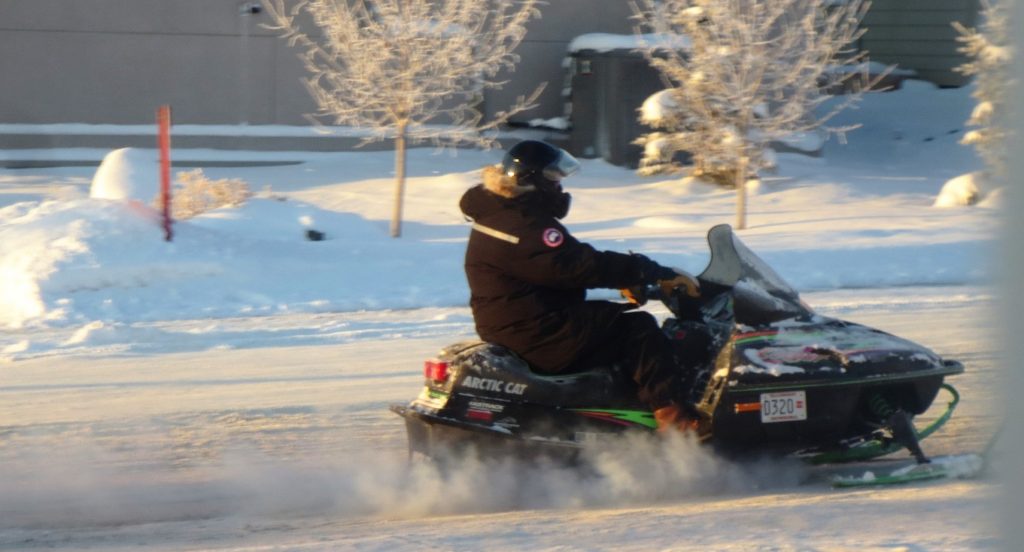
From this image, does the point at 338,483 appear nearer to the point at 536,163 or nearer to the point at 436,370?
the point at 436,370

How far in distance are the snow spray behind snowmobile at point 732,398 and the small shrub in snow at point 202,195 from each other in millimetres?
10014

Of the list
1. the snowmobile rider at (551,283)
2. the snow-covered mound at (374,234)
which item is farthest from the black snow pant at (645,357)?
the snow-covered mound at (374,234)

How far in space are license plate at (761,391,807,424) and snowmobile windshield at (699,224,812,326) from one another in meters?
0.38

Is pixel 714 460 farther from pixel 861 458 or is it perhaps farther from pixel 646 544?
pixel 646 544

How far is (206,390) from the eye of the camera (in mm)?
8086

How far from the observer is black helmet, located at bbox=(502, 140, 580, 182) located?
5.59 metres

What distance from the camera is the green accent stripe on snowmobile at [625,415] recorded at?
574cm

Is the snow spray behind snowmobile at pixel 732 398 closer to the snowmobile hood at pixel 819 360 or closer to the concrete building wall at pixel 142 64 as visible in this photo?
the snowmobile hood at pixel 819 360

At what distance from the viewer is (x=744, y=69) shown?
15992 mm

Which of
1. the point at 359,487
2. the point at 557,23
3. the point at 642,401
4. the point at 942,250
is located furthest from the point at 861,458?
the point at 557,23

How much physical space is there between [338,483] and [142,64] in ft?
54.1

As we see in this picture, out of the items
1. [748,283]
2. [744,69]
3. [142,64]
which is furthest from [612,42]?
[748,283]

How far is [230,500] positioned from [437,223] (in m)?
11.4

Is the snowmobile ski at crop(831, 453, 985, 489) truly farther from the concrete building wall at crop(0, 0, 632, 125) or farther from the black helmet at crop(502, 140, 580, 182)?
the concrete building wall at crop(0, 0, 632, 125)
